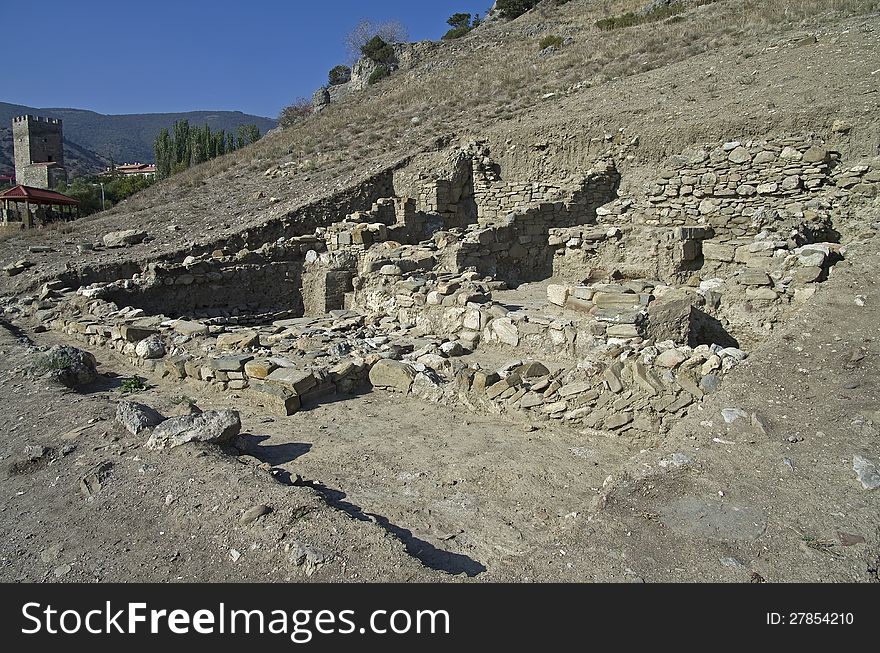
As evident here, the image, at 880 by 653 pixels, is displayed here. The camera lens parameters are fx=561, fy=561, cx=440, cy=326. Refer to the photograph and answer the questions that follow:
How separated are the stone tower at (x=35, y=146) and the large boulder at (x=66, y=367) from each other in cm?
5278

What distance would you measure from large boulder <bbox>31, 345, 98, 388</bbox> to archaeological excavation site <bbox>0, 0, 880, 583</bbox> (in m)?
0.04

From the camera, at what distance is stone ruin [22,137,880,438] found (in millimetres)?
5617

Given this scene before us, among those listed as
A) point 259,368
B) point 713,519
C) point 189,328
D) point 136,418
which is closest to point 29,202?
point 189,328

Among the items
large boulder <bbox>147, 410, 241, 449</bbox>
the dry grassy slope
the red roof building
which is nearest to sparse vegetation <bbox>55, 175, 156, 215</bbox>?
the red roof building

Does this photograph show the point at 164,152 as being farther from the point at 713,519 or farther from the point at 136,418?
the point at 713,519

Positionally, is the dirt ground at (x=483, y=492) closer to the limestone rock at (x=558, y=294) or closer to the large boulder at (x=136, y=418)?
the large boulder at (x=136, y=418)

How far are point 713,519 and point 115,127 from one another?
612 feet

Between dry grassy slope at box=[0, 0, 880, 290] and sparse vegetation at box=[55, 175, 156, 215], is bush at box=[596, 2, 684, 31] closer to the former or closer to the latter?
dry grassy slope at box=[0, 0, 880, 290]

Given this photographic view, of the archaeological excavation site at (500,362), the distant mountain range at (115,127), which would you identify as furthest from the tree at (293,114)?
the distant mountain range at (115,127)

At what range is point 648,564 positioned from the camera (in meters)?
2.74

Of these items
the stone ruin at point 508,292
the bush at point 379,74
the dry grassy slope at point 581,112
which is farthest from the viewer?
the bush at point 379,74

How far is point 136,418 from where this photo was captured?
Result: 458 cm

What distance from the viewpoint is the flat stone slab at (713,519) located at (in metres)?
2.92
